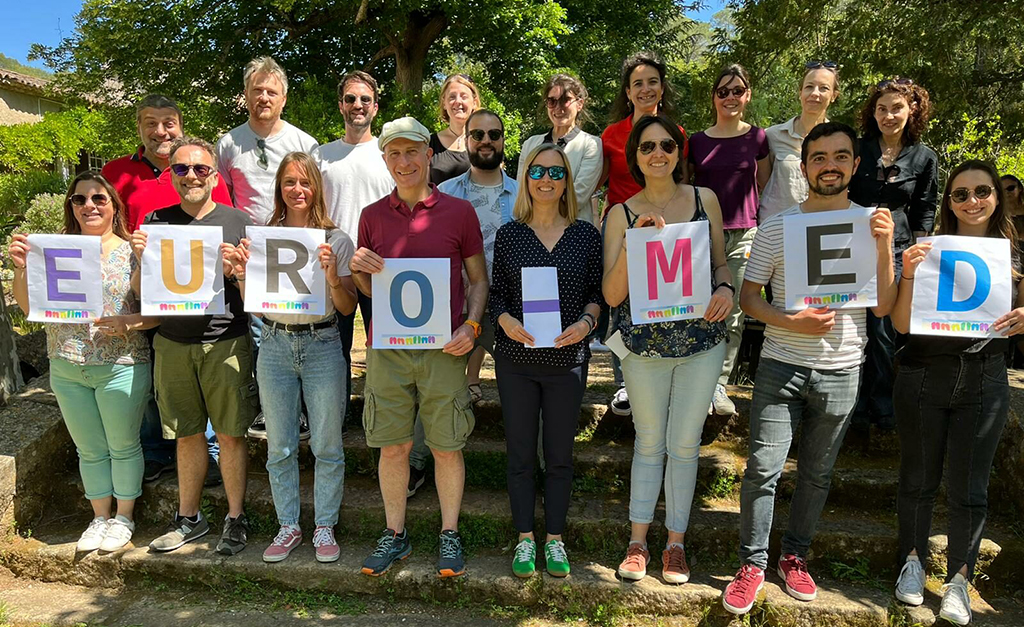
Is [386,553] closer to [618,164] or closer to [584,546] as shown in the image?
[584,546]

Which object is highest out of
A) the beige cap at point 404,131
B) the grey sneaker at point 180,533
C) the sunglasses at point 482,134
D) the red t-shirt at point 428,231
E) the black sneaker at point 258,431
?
the sunglasses at point 482,134

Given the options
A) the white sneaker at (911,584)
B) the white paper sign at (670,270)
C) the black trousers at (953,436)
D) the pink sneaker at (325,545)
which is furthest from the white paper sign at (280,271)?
the white sneaker at (911,584)

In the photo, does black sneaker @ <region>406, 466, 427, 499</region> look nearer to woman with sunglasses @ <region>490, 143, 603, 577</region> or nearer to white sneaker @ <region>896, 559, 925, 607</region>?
woman with sunglasses @ <region>490, 143, 603, 577</region>

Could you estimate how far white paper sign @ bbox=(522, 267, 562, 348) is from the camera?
3434mm

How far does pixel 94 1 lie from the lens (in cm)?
1422

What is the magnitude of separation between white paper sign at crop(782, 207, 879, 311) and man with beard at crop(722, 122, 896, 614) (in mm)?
57

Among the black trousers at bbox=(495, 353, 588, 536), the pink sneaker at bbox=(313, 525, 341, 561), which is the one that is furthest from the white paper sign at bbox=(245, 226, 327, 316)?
the pink sneaker at bbox=(313, 525, 341, 561)

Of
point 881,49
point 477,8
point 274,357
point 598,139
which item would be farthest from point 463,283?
point 477,8

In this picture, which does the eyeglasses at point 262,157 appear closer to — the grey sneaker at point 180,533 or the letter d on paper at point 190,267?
the letter d on paper at point 190,267

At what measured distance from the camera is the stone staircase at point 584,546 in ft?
11.8

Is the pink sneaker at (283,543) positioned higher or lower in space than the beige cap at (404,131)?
lower

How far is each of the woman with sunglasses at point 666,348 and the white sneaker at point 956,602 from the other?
1.28 metres

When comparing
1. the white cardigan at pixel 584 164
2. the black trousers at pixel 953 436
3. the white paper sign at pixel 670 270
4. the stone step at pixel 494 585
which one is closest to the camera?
the black trousers at pixel 953 436

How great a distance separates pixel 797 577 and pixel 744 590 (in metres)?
0.35
